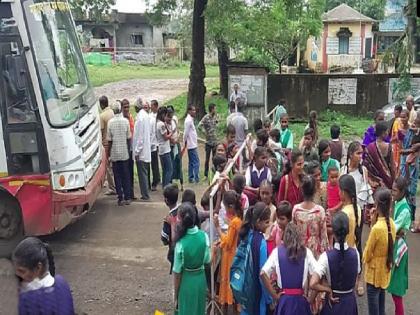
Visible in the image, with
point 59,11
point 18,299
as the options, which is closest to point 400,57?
point 59,11

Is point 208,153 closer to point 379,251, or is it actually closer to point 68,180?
point 68,180

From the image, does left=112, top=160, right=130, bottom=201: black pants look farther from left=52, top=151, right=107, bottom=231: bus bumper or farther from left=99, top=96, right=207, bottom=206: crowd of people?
left=52, top=151, right=107, bottom=231: bus bumper

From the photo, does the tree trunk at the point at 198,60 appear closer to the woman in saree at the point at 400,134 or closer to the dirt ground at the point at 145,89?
the dirt ground at the point at 145,89

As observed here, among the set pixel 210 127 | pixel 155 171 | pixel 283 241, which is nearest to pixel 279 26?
pixel 210 127

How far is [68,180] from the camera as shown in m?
6.87

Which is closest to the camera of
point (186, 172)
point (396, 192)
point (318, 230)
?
point (318, 230)

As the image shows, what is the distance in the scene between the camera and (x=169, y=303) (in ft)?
20.3

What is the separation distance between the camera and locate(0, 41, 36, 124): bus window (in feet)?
21.5

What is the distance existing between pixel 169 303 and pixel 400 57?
10129mm

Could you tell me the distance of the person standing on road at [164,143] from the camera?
32.0ft

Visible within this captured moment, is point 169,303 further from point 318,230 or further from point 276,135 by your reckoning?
point 276,135

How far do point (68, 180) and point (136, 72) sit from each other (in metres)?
31.2

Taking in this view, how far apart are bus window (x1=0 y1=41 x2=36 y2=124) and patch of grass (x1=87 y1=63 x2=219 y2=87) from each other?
2337cm

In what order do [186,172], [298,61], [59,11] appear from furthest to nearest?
[298,61], [186,172], [59,11]
